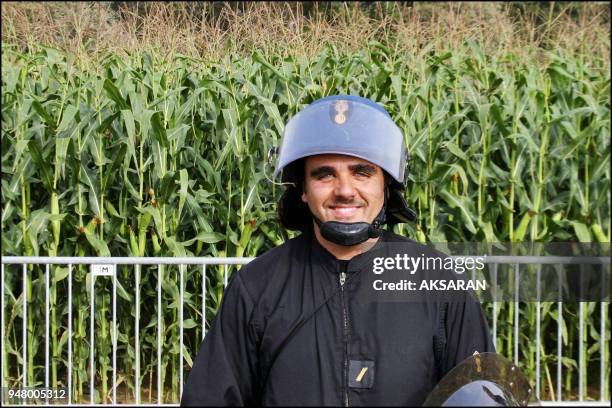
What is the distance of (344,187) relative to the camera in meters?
2.32

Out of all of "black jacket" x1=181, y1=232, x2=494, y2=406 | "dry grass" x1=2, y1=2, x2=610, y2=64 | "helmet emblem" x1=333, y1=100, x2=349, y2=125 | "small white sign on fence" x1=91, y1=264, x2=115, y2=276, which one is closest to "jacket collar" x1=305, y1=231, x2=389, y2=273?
"black jacket" x1=181, y1=232, x2=494, y2=406

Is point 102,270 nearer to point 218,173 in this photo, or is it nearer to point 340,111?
point 218,173

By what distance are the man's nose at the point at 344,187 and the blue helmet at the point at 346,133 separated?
0.08 meters

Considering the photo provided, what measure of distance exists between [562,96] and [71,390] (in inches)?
147

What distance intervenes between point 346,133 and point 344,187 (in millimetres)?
141

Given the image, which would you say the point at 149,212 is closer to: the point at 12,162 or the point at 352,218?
the point at 12,162

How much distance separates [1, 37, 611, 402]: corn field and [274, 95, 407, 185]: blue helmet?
3207mm

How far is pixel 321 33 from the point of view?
6.82m

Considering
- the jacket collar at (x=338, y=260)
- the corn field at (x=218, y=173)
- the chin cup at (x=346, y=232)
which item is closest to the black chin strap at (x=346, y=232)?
the chin cup at (x=346, y=232)

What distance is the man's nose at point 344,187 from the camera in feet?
7.59

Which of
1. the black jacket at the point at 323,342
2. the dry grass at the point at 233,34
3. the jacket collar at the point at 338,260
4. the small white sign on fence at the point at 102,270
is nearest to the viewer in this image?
the black jacket at the point at 323,342

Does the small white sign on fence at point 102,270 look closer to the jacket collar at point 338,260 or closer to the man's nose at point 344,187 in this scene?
the jacket collar at point 338,260

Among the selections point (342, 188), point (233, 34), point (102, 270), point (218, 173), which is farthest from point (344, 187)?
point (233, 34)

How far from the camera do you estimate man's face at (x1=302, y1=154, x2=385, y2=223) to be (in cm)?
233
